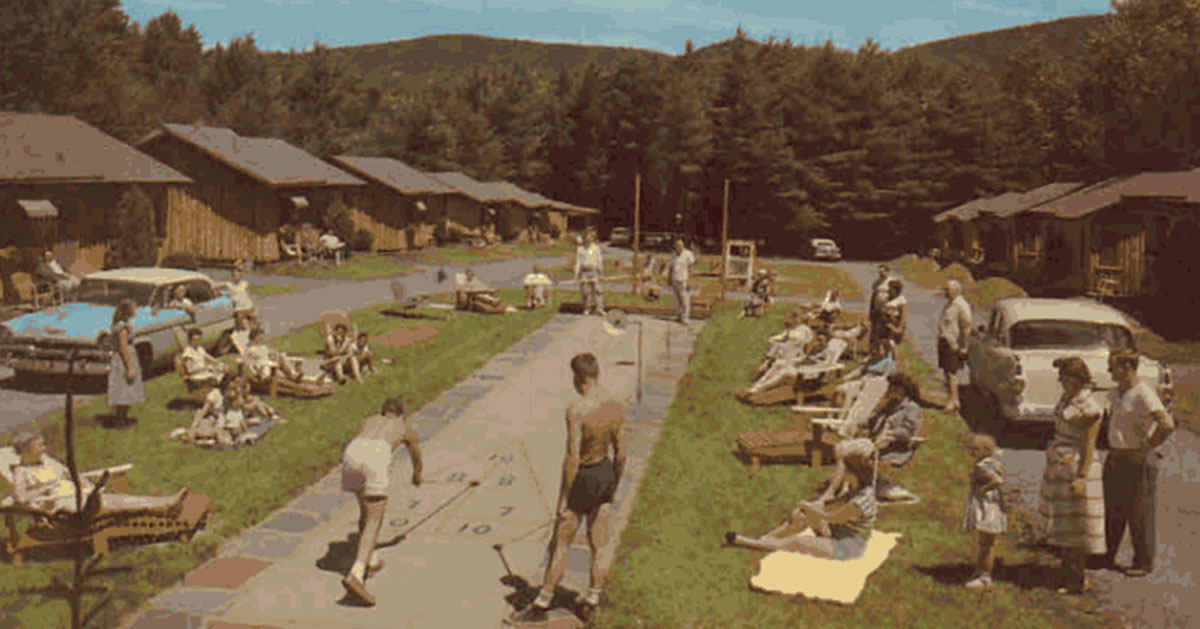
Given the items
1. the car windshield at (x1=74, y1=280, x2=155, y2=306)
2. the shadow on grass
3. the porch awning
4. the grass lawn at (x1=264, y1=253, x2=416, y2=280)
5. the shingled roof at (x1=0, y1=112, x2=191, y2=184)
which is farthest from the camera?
the grass lawn at (x1=264, y1=253, x2=416, y2=280)

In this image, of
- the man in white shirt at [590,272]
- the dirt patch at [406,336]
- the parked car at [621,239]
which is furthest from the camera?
the parked car at [621,239]

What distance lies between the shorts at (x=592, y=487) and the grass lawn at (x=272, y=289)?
23.5 metres

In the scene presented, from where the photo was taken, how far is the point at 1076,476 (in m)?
7.76

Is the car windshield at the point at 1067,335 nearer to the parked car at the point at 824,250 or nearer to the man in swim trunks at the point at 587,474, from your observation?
the man in swim trunks at the point at 587,474

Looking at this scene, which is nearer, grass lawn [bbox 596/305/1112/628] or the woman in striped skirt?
grass lawn [bbox 596/305/1112/628]

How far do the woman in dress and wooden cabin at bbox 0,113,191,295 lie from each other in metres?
13.6

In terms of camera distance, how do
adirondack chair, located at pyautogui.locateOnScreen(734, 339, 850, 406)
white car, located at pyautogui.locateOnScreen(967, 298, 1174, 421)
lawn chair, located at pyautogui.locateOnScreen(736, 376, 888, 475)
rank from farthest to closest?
adirondack chair, located at pyautogui.locateOnScreen(734, 339, 850, 406) → white car, located at pyautogui.locateOnScreen(967, 298, 1174, 421) → lawn chair, located at pyautogui.locateOnScreen(736, 376, 888, 475)

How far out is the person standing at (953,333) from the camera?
550 inches

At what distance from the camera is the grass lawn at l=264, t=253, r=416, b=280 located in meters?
35.2

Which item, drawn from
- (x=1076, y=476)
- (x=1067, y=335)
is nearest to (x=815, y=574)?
(x=1076, y=476)

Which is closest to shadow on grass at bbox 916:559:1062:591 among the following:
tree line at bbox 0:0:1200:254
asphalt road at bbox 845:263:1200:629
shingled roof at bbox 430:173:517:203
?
asphalt road at bbox 845:263:1200:629

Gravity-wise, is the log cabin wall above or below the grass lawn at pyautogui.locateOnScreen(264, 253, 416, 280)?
above

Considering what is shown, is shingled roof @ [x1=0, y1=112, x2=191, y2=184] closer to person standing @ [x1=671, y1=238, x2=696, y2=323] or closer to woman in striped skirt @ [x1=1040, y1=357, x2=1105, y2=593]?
person standing @ [x1=671, y1=238, x2=696, y2=323]

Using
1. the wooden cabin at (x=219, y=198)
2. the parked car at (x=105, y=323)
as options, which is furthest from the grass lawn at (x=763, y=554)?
the wooden cabin at (x=219, y=198)
